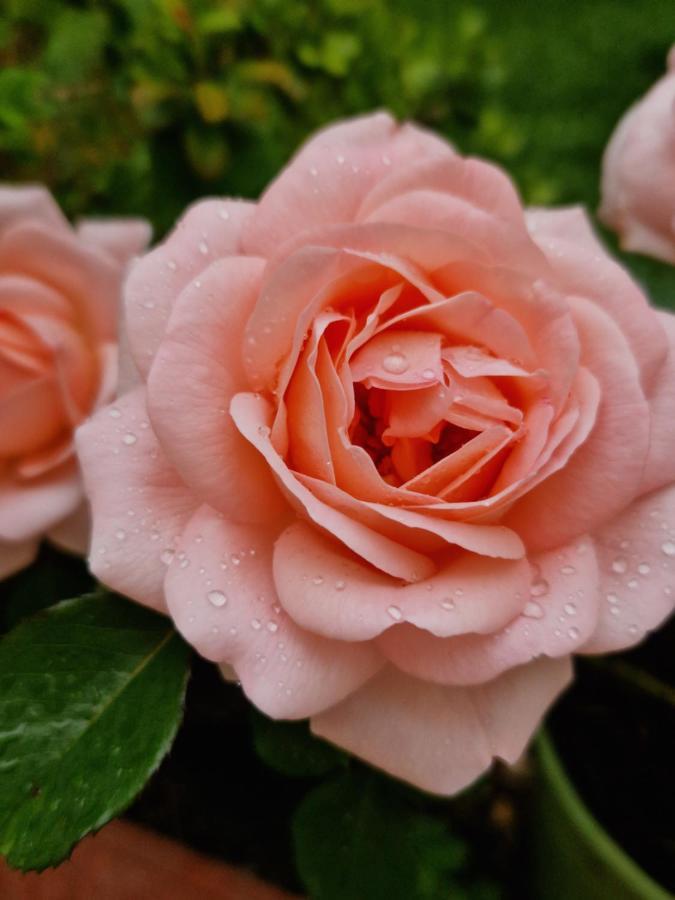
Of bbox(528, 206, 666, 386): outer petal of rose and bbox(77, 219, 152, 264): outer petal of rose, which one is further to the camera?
bbox(77, 219, 152, 264): outer petal of rose

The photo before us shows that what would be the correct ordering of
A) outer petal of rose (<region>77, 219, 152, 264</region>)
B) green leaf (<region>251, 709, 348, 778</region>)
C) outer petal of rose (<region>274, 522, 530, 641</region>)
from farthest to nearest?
1. outer petal of rose (<region>77, 219, 152, 264</region>)
2. green leaf (<region>251, 709, 348, 778</region>)
3. outer petal of rose (<region>274, 522, 530, 641</region>)

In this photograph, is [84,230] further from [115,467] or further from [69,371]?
[115,467]

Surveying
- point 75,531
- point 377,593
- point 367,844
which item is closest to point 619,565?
point 377,593

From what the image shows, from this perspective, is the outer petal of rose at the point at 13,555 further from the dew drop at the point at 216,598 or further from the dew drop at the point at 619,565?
the dew drop at the point at 619,565

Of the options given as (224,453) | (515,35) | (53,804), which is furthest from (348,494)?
(515,35)

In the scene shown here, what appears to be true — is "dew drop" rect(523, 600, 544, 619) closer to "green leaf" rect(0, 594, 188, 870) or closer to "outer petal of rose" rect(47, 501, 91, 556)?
"green leaf" rect(0, 594, 188, 870)

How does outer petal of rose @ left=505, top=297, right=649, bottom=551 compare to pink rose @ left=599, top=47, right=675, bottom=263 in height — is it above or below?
below

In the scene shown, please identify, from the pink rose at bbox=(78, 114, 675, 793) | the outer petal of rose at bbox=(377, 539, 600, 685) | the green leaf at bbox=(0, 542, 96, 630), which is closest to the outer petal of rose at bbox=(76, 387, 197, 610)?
→ the pink rose at bbox=(78, 114, 675, 793)
